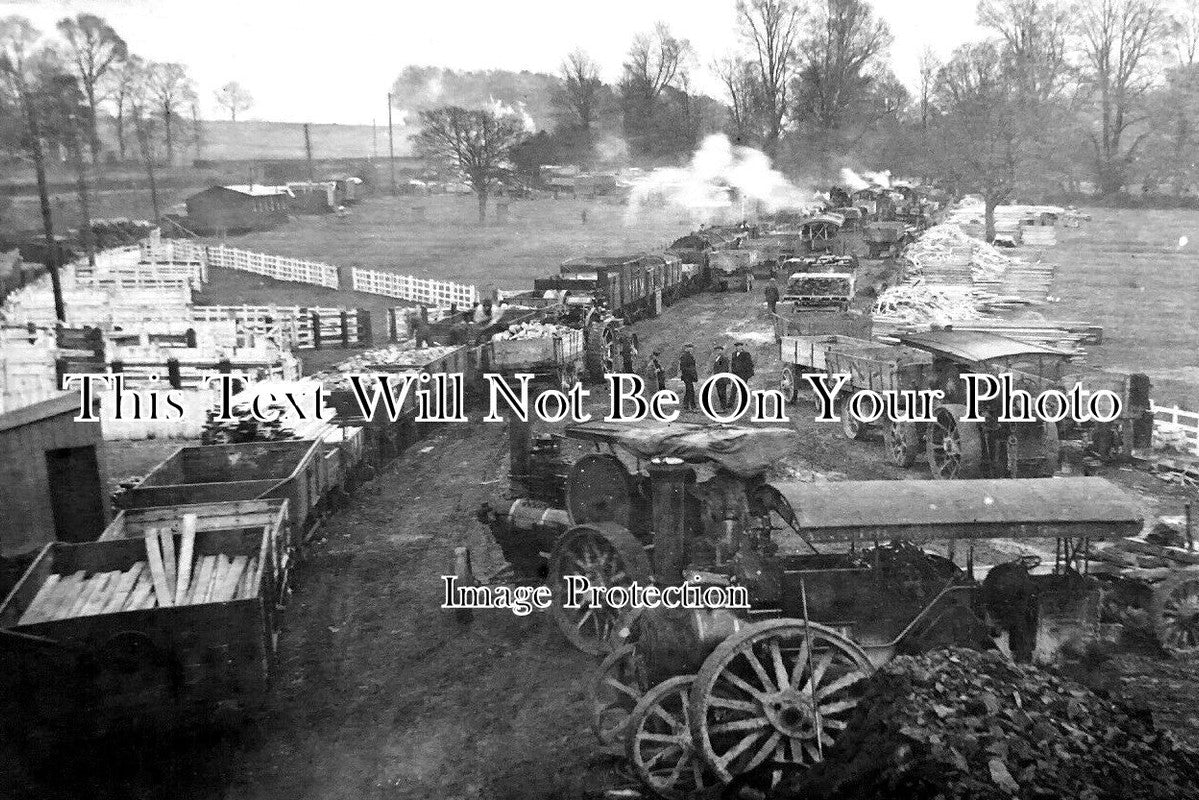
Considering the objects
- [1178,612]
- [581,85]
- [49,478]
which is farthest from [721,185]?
[1178,612]

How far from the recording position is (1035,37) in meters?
13.0

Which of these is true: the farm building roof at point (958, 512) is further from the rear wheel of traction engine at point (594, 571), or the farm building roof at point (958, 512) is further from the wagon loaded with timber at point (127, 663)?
the wagon loaded with timber at point (127, 663)

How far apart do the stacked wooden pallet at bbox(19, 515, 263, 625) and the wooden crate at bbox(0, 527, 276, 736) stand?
497mm

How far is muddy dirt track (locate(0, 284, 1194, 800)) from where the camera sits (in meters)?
5.93

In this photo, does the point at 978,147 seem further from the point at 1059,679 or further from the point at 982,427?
the point at 1059,679

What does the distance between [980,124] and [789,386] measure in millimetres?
6327

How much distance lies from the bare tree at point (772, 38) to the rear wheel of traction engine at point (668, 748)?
870cm

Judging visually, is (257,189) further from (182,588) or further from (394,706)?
(394,706)

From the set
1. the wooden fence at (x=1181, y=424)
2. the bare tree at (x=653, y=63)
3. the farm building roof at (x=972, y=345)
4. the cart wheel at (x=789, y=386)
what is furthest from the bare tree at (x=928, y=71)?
the wooden fence at (x=1181, y=424)

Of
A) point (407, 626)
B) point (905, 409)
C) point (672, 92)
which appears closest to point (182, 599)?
point (407, 626)

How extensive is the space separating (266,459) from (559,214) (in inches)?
851

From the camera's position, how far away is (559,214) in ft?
102

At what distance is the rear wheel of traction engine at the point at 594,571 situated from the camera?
710cm

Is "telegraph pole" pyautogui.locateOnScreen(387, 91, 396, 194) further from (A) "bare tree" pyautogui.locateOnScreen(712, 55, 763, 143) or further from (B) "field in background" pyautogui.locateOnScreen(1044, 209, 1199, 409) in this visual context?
(B) "field in background" pyautogui.locateOnScreen(1044, 209, 1199, 409)
